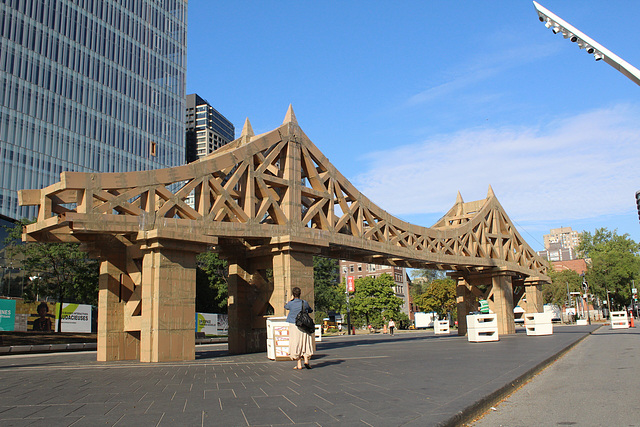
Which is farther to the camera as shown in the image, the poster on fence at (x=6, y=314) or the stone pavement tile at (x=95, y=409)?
the poster on fence at (x=6, y=314)

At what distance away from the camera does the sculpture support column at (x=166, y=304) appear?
1527 cm

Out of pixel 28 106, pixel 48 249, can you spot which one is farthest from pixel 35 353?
pixel 28 106

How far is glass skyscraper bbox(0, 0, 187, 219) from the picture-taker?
63188 mm

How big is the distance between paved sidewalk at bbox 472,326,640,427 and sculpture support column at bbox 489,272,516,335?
24.1 m

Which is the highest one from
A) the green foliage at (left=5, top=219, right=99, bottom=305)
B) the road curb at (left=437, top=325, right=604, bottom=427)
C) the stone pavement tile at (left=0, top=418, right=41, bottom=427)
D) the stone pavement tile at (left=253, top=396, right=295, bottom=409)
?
the green foliage at (left=5, top=219, right=99, bottom=305)

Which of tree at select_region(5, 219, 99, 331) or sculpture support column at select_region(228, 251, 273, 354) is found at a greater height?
tree at select_region(5, 219, 99, 331)

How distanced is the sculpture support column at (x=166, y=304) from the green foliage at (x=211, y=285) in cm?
3970

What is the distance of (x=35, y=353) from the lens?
25.0 m

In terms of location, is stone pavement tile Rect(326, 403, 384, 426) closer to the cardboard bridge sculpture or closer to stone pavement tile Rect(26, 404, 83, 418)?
stone pavement tile Rect(26, 404, 83, 418)

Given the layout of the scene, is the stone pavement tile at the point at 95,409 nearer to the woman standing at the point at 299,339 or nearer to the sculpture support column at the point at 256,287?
the woman standing at the point at 299,339

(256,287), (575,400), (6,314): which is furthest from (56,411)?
(6,314)

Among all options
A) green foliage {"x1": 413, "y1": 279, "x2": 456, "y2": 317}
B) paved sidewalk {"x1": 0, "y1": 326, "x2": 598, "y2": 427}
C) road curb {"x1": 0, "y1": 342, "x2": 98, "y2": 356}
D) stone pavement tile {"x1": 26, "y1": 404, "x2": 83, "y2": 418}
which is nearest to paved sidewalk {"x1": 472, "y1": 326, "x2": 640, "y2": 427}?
paved sidewalk {"x1": 0, "y1": 326, "x2": 598, "y2": 427}

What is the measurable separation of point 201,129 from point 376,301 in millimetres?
98776

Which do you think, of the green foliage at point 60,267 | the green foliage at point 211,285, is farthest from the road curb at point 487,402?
the green foliage at point 211,285
